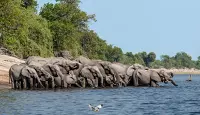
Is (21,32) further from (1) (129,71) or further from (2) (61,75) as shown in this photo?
(1) (129,71)

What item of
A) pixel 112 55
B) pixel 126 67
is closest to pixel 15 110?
pixel 126 67

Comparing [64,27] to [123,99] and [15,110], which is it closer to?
[123,99]

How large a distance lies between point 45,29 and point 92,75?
23840 millimetres

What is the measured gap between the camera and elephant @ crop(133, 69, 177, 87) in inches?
2330

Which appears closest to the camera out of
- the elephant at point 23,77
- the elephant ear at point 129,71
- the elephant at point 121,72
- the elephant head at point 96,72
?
the elephant at point 23,77

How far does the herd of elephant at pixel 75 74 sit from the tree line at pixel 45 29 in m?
4.17

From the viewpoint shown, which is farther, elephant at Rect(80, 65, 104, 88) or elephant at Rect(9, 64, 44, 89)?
elephant at Rect(80, 65, 104, 88)

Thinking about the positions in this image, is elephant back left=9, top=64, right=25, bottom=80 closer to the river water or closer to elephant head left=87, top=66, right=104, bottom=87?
the river water

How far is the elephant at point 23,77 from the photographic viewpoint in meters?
46.8

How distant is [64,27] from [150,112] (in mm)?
60804

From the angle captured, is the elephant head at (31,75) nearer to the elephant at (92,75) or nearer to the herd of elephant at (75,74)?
the herd of elephant at (75,74)

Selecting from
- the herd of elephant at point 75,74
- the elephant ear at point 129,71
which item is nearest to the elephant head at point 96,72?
the herd of elephant at point 75,74

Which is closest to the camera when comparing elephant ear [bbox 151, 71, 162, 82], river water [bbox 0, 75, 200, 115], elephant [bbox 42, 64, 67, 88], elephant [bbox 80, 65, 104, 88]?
river water [bbox 0, 75, 200, 115]

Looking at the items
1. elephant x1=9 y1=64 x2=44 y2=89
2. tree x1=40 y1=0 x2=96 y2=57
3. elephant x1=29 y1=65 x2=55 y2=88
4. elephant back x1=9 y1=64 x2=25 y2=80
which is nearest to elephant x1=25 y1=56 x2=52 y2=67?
elephant x1=29 y1=65 x2=55 y2=88
